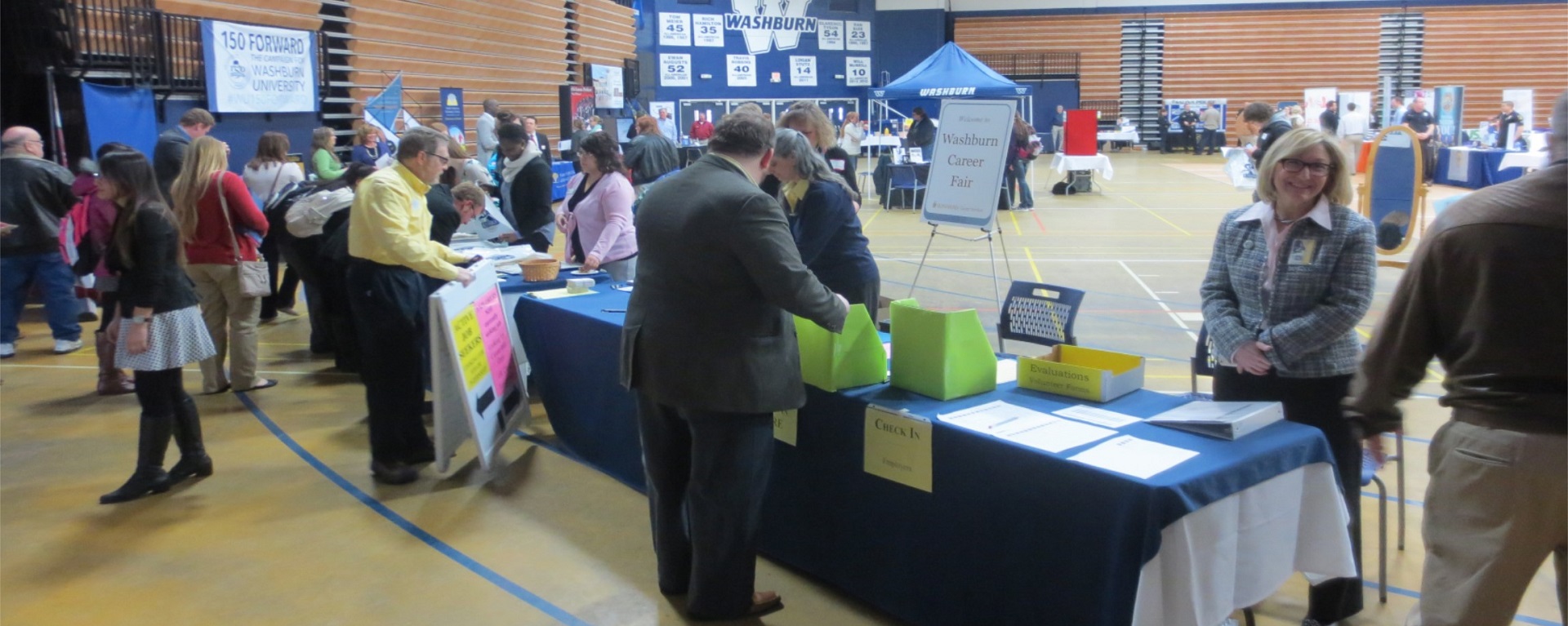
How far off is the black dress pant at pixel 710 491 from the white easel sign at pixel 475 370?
47.7 inches

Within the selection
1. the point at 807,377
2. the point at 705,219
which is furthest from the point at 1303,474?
the point at 705,219

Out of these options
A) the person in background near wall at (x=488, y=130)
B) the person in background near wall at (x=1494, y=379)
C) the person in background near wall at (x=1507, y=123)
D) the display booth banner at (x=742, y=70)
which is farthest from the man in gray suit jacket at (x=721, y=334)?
the display booth banner at (x=742, y=70)

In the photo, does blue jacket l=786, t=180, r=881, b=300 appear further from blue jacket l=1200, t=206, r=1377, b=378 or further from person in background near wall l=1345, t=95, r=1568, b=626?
person in background near wall l=1345, t=95, r=1568, b=626

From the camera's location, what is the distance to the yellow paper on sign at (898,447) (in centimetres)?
256

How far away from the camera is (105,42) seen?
8336 mm

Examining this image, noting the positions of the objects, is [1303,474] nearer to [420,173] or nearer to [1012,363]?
[1012,363]

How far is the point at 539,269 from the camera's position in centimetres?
469

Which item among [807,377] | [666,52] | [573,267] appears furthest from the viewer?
[666,52]

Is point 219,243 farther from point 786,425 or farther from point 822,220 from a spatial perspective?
point 786,425

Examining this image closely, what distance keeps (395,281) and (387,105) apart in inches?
339

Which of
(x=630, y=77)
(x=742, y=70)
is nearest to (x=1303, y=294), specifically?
(x=630, y=77)

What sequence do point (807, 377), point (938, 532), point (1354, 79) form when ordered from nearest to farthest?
point (938, 532)
point (807, 377)
point (1354, 79)

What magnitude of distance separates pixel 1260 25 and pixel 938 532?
26.7m

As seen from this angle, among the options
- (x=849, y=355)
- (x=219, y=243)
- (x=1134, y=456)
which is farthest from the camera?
(x=219, y=243)
